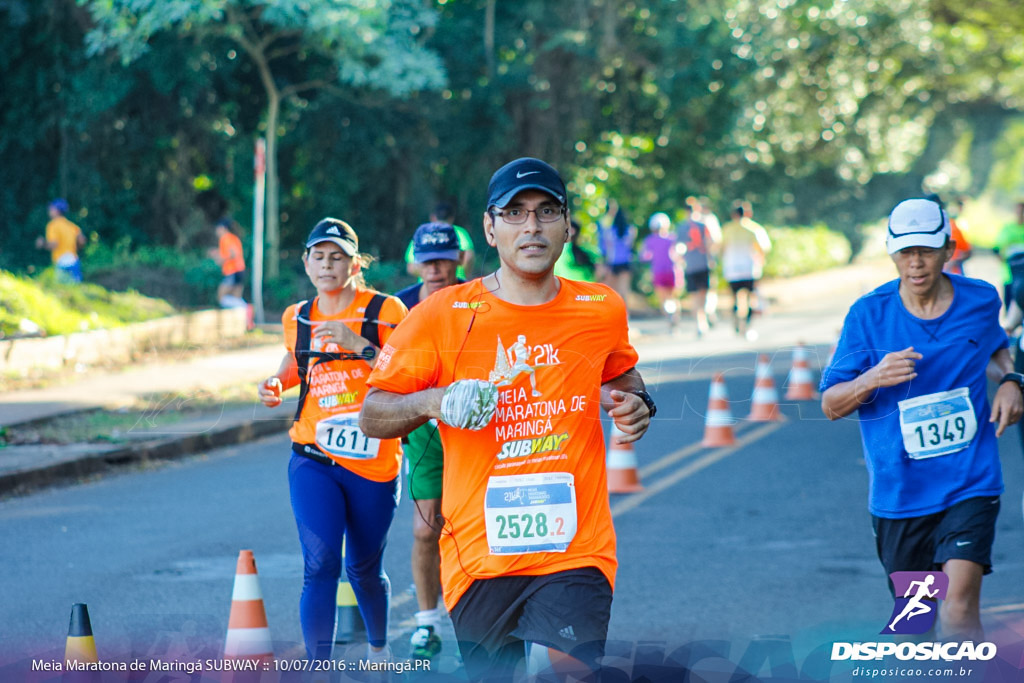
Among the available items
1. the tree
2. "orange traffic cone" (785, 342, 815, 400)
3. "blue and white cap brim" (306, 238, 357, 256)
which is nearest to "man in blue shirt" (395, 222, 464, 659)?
"blue and white cap brim" (306, 238, 357, 256)

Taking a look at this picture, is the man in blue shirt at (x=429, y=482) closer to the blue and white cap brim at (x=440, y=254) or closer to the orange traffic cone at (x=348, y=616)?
the blue and white cap brim at (x=440, y=254)

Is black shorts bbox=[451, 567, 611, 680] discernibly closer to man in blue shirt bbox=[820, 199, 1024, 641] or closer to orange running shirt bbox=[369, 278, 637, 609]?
orange running shirt bbox=[369, 278, 637, 609]

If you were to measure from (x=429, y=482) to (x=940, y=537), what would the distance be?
7.49 ft

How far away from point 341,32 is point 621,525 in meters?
15.1

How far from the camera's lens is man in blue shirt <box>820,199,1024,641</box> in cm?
486

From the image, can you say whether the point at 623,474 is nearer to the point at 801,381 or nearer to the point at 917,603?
the point at 801,381

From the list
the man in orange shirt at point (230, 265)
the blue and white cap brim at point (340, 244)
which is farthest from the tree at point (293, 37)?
the blue and white cap brim at point (340, 244)

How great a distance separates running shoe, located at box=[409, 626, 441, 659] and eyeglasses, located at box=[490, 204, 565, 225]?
279cm

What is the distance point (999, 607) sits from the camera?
668 cm

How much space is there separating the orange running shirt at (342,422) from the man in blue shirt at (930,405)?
1808mm

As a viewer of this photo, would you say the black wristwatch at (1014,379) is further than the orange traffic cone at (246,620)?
No

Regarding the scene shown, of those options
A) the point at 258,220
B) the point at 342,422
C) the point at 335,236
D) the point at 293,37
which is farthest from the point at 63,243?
the point at 342,422

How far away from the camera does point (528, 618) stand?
145 inches

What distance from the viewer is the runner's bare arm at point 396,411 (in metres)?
3.60
